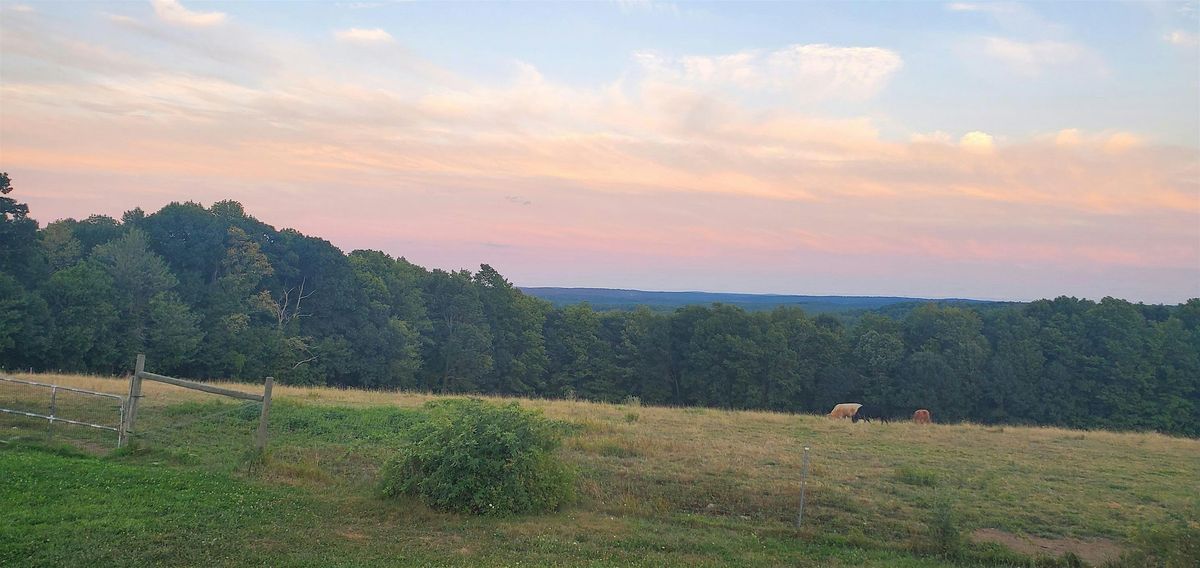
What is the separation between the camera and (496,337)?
5638 centimetres

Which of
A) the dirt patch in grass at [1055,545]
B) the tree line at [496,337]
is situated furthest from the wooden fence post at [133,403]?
the tree line at [496,337]

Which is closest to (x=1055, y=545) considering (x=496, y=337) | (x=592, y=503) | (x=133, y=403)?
(x=592, y=503)

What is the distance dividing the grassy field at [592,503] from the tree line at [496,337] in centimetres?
2388

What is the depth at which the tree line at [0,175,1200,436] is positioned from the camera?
1485 inches

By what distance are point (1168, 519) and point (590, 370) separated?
49.0 m

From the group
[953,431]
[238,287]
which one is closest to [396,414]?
[953,431]

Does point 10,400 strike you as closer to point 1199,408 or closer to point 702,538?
point 702,538

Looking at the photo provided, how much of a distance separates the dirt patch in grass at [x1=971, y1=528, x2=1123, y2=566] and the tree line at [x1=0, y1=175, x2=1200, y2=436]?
34.8m

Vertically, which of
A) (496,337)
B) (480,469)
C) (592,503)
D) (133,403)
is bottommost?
(496,337)

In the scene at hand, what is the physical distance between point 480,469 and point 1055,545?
8.24 metres

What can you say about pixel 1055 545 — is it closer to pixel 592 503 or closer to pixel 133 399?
pixel 592 503

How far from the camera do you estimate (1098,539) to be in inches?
396

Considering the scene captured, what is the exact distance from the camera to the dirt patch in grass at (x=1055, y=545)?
369 inches

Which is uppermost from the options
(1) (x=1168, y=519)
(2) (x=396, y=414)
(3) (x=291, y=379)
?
(1) (x=1168, y=519)
